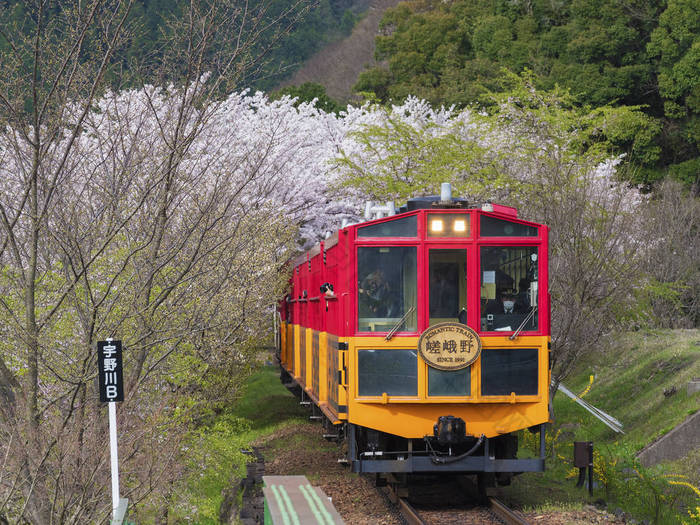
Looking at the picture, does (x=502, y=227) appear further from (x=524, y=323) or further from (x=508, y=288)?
(x=524, y=323)

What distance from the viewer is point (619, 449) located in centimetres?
1243

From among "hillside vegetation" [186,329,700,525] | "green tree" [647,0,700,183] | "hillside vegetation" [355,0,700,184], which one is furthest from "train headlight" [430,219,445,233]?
"green tree" [647,0,700,183]

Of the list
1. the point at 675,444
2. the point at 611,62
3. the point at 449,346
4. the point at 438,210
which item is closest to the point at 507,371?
the point at 449,346

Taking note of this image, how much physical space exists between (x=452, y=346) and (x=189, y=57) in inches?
169

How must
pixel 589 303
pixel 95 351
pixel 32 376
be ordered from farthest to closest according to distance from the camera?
pixel 589 303 < pixel 95 351 < pixel 32 376

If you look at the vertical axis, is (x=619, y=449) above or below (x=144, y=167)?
below

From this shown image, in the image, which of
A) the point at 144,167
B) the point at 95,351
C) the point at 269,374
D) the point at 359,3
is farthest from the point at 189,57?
the point at 359,3

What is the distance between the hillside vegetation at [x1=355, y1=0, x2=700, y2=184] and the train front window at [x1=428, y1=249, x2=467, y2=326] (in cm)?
1754

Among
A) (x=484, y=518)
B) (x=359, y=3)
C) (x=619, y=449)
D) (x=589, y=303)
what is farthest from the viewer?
(x=359, y=3)

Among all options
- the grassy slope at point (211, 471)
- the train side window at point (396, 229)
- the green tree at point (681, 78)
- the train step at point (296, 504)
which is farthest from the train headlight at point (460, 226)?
the green tree at point (681, 78)

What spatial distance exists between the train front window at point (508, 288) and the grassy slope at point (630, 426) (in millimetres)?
2010

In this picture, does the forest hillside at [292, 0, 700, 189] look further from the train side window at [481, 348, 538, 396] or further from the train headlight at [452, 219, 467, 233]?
the train side window at [481, 348, 538, 396]

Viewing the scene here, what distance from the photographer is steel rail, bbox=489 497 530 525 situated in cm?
886

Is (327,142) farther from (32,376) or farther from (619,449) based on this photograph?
(32,376)
